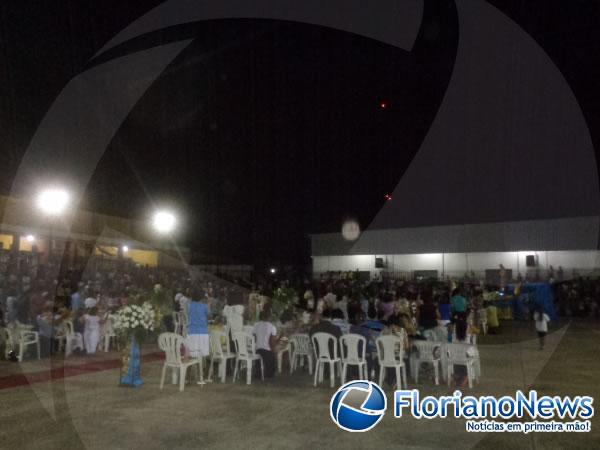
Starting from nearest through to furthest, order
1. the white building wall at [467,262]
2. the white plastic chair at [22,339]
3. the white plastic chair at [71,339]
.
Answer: the white plastic chair at [22,339] < the white plastic chair at [71,339] < the white building wall at [467,262]

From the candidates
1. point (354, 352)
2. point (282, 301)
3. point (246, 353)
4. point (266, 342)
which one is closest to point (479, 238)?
point (282, 301)

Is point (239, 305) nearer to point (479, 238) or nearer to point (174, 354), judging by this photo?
point (174, 354)

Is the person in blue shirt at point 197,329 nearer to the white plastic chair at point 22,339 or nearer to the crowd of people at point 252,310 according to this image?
Answer: the crowd of people at point 252,310

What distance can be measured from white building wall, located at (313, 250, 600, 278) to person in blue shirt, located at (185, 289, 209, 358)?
2387 cm

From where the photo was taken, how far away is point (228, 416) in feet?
19.0

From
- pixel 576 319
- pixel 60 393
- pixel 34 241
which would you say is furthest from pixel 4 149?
pixel 576 319

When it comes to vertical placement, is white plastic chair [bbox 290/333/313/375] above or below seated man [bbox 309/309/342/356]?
below

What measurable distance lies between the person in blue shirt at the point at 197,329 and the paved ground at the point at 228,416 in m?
0.55

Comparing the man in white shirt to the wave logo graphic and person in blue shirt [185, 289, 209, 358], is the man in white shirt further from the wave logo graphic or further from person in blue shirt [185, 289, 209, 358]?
the wave logo graphic

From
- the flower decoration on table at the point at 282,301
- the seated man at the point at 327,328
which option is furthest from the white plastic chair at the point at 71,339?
the seated man at the point at 327,328

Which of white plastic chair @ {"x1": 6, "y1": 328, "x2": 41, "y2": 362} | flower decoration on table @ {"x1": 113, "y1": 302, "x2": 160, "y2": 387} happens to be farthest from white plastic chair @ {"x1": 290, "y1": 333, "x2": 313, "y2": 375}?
white plastic chair @ {"x1": 6, "y1": 328, "x2": 41, "y2": 362}

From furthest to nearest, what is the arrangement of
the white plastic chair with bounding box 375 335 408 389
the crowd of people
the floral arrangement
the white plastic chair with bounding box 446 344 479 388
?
the crowd of people → the floral arrangement → the white plastic chair with bounding box 446 344 479 388 → the white plastic chair with bounding box 375 335 408 389

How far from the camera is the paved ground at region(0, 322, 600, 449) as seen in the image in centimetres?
488

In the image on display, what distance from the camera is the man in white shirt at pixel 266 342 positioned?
25.7ft
